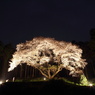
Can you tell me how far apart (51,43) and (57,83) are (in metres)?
5.11

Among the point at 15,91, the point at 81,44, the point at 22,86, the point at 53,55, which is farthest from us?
the point at 81,44

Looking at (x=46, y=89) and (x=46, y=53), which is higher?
(x=46, y=53)

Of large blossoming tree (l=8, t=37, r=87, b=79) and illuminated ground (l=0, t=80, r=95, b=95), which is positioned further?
large blossoming tree (l=8, t=37, r=87, b=79)

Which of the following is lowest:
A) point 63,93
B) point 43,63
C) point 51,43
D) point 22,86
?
point 63,93

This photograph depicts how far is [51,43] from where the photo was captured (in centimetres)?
1444

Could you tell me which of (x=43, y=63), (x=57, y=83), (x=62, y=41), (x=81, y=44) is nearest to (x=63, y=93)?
(x=57, y=83)

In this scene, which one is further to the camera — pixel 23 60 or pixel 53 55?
pixel 53 55

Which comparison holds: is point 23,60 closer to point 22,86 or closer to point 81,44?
point 22,86

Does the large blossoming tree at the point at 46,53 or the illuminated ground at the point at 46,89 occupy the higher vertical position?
the large blossoming tree at the point at 46,53

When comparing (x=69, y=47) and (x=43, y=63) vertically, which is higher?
(x=69, y=47)

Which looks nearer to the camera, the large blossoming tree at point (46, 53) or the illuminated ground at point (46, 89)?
the illuminated ground at point (46, 89)

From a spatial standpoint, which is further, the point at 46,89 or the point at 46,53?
the point at 46,53

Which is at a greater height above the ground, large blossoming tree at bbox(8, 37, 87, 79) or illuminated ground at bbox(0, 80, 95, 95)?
large blossoming tree at bbox(8, 37, 87, 79)

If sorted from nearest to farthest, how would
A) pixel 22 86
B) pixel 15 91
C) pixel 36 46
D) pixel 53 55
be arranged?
pixel 15 91 → pixel 22 86 → pixel 36 46 → pixel 53 55
